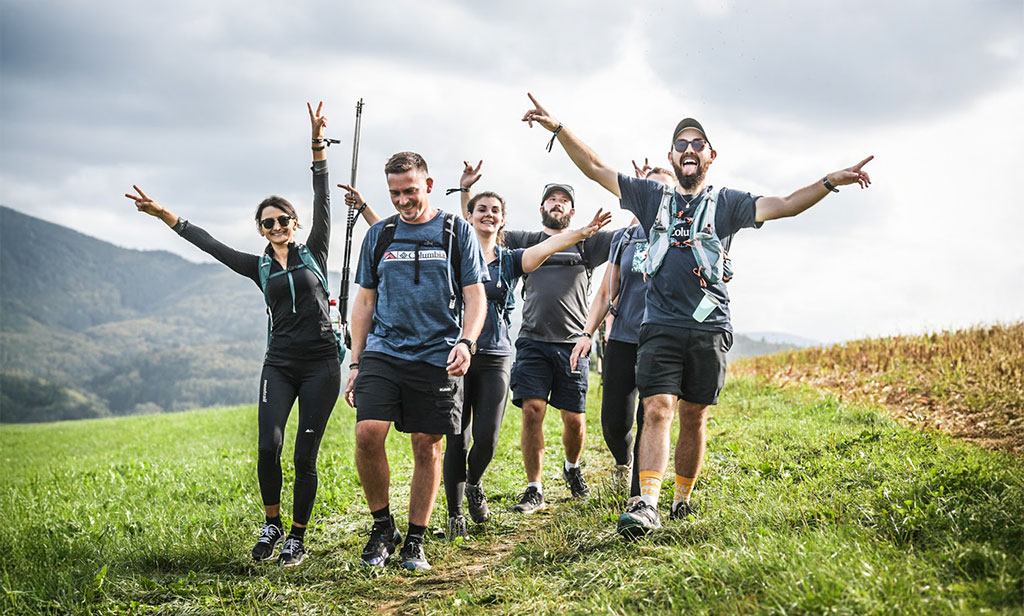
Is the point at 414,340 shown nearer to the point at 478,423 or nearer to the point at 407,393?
the point at 407,393

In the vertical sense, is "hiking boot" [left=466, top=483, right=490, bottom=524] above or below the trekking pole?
below

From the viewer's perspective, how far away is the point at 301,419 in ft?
20.0

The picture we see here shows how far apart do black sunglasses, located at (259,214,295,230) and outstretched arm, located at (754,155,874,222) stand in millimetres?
3587

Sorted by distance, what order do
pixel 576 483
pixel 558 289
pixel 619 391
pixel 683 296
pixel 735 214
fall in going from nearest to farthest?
pixel 683 296
pixel 735 214
pixel 619 391
pixel 558 289
pixel 576 483

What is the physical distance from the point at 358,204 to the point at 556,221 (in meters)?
1.89

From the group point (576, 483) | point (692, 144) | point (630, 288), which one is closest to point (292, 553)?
point (576, 483)

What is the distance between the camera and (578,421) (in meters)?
7.50

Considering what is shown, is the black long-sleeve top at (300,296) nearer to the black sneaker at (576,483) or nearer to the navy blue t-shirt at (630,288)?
the navy blue t-shirt at (630,288)

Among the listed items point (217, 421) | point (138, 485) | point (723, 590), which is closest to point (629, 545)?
point (723, 590)

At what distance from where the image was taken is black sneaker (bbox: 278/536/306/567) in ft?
19.0

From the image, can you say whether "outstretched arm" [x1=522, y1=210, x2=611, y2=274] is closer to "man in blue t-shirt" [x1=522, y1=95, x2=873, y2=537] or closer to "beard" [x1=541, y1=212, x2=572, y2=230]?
"man in blue t-shirt" [x1=522, y1=95, x2=873, y2=537]

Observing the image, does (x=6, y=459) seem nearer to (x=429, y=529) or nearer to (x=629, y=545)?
(x=429, y=529)

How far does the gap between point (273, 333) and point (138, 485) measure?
6.04 m

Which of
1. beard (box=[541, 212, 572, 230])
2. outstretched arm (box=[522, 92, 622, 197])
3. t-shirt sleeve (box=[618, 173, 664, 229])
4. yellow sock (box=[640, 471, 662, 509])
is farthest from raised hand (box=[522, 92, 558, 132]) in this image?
yellow sock (box=[640, 471, 662, 509])
